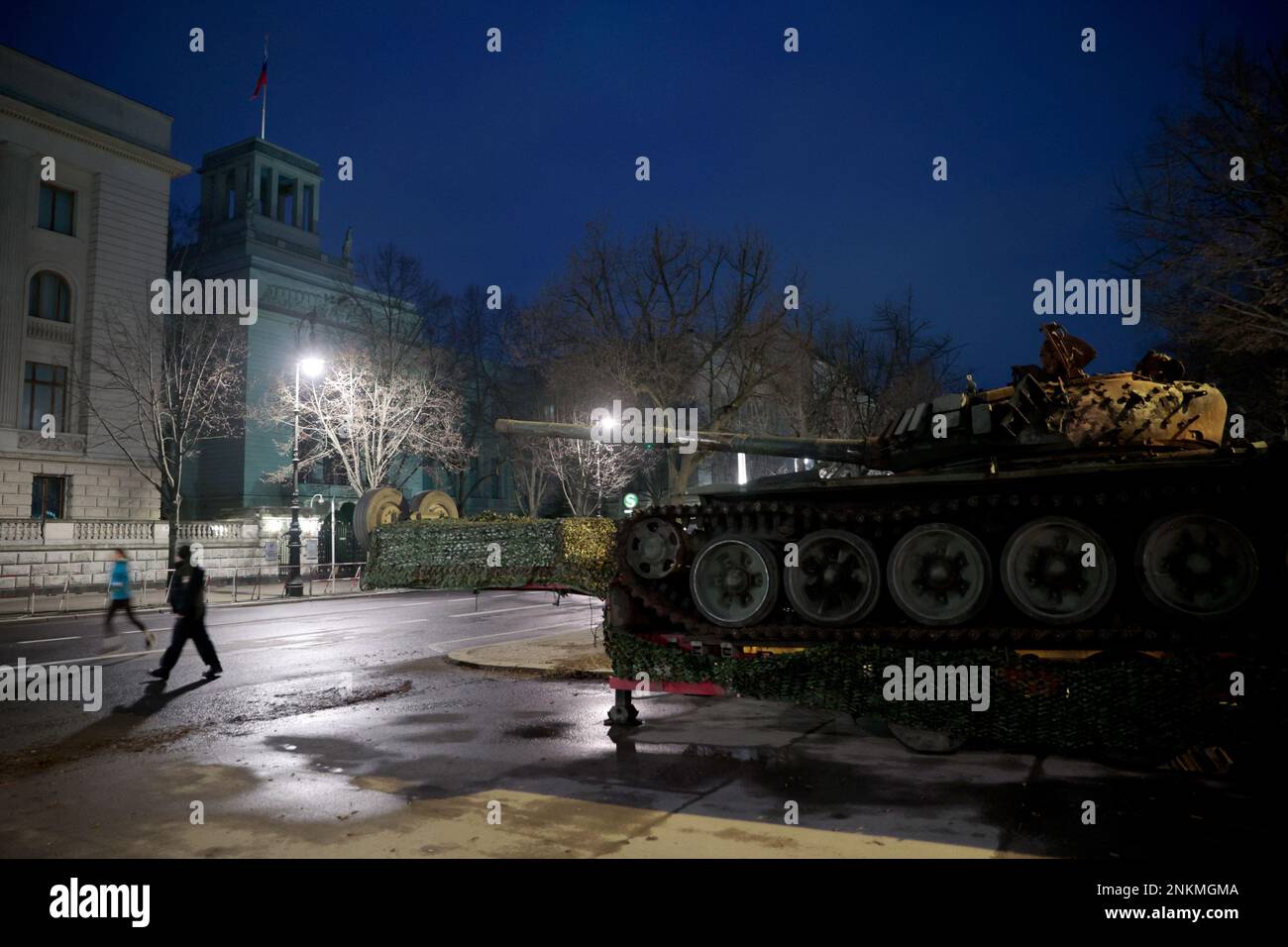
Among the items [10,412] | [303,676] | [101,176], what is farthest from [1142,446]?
[101,176]

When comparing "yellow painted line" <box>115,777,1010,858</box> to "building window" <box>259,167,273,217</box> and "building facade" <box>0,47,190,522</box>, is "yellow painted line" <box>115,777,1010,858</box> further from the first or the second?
"building window" <box>259,167,273,217</box>

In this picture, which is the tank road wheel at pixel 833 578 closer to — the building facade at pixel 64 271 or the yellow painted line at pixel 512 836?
the yellow painted line at pixel 512 836

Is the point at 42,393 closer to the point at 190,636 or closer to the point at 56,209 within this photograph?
the point at 56,209

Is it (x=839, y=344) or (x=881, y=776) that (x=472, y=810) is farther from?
(x=839, y=344)

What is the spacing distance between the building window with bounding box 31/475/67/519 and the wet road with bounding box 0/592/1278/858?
22.1 meters

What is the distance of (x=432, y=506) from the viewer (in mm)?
11328

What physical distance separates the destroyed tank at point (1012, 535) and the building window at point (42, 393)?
28.7 metres

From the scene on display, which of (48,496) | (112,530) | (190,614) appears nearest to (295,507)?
(112,530)

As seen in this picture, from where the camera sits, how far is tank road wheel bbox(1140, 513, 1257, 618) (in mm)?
6434

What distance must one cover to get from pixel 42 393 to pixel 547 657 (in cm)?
2544

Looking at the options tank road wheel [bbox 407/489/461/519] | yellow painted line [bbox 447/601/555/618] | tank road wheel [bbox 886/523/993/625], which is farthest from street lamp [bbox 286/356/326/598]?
tank road wheel [bbox 886/523/993/625]

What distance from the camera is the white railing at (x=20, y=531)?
25.2 meters

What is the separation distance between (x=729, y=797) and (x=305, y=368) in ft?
71.7
